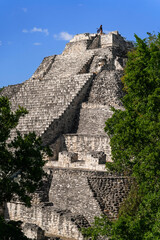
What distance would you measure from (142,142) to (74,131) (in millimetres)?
10733

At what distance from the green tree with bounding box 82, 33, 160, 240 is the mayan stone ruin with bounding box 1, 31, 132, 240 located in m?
3.29

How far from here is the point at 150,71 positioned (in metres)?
11.6

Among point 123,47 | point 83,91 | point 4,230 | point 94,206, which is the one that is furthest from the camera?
point 123,47

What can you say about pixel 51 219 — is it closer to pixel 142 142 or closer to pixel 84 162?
pixel 84 162

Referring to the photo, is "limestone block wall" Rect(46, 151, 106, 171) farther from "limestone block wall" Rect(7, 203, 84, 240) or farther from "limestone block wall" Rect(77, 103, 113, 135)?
"limestone block wall" Rect(77, 103, 113, 135)

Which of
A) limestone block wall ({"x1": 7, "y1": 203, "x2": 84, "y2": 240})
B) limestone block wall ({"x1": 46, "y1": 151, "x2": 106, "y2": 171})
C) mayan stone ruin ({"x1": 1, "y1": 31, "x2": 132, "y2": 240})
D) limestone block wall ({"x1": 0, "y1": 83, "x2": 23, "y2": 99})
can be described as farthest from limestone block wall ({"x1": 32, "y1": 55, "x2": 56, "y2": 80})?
limestone block wall ({"x1": 7, "y1": 203, "x2": 84, "y2": 240})

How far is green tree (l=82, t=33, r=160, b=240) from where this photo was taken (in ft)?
33.0

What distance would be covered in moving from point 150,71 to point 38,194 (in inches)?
310

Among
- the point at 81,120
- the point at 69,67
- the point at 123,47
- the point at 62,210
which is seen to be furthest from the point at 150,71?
the point at 123,47

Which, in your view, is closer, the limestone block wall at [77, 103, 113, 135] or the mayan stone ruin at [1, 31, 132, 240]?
the mayan stone ruin at [1, 31, 132, 240]

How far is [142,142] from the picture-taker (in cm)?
1151

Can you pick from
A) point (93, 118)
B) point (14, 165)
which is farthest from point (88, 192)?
point (93, 118)

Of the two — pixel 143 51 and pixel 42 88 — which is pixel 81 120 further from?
pixel 143 51

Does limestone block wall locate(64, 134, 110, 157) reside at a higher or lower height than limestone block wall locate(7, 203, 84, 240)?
higher
